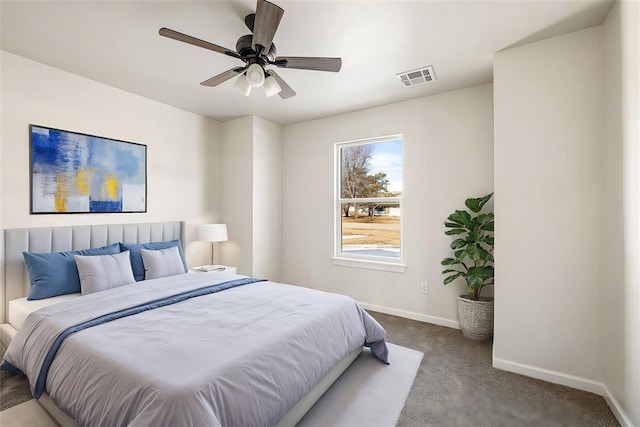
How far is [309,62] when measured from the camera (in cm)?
207

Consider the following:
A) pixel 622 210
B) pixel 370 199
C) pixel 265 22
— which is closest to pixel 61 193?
pixel 265 22

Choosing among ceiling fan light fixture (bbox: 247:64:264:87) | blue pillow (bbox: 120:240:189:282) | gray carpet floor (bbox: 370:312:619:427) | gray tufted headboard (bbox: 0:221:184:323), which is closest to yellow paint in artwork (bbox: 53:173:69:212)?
gray tufted headboard (bbox: 0:221:184:323)

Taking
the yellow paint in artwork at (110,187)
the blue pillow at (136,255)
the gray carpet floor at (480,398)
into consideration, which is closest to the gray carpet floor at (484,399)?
the gray carpet floor at (480,398)

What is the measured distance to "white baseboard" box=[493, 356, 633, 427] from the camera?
1.90 m

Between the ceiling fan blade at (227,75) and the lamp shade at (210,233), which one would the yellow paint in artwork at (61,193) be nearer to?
the lamp shade at (210,233)

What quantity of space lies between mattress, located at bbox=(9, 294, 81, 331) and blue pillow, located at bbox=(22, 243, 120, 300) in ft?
0.18

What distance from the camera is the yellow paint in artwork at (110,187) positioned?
323cm

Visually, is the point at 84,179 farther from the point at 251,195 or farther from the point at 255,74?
the point at 255,74

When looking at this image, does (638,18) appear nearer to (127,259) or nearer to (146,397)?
(146,397)

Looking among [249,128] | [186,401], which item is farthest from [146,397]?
[249,128]

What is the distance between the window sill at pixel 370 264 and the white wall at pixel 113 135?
77.7 inches

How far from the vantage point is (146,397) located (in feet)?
4.14

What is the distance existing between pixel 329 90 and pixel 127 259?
8.95 ft

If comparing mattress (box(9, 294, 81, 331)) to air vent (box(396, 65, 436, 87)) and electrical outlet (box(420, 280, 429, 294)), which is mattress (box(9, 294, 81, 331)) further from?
air vent (box(396, 65, 436, 87))
